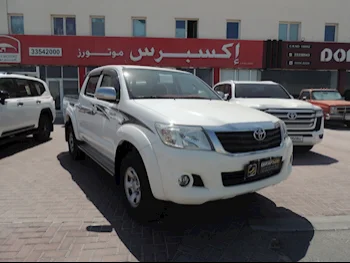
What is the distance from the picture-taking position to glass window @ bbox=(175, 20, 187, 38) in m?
18.2

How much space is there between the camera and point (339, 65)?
18.5 metres

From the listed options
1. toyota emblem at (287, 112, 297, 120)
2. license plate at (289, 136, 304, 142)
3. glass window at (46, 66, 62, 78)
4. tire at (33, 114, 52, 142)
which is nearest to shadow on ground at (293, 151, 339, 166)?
license plate at (289, 136, 304, 142)

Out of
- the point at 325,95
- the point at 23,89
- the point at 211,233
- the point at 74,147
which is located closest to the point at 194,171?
the point at 211,233

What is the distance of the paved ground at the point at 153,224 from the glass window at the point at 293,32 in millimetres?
15720

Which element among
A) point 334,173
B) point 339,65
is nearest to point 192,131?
point 334,173

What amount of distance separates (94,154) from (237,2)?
16464mm

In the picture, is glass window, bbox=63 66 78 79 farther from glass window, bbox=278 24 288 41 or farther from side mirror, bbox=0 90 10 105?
glass window, bbox=278 24 288 41

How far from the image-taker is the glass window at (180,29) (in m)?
18.2

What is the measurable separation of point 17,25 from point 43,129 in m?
11.6

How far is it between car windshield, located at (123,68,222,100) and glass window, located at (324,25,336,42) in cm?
1796

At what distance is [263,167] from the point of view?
333 cm

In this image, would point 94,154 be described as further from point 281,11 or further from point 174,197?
point 281,11

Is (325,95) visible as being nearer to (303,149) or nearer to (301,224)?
(303,149)

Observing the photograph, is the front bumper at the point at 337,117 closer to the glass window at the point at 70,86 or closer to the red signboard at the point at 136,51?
the red signboard at the point at 136,51
